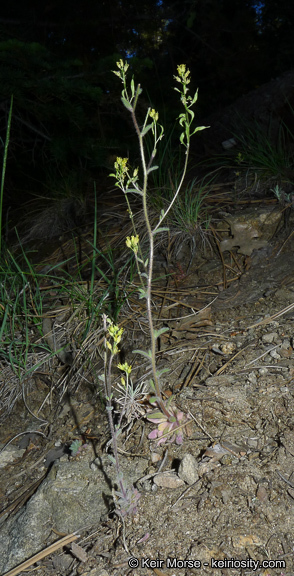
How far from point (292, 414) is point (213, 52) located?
17.4ft

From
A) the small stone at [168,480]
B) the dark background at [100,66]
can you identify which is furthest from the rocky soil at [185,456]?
the dark background at [100,66]

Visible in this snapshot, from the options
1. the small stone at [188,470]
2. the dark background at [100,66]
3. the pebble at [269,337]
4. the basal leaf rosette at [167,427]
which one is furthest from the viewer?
the dark background at [100,66]

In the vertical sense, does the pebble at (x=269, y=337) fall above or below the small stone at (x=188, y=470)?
above

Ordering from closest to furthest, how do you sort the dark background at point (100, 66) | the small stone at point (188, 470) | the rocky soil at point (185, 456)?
the rocky soil at point (185, 456) → the small stone at point (188, 470) → the dark background at point (100, 66)

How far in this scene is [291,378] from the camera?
71.1 inches

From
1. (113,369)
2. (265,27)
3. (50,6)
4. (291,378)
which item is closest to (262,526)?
(291,378)

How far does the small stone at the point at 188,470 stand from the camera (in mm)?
1554

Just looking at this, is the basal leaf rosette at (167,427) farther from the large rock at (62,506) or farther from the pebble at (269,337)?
the pebble at (269,337)

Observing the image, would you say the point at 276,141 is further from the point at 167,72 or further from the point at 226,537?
the point at 226,537

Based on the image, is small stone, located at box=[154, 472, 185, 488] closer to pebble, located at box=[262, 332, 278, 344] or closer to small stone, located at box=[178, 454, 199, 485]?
small stone, located at box=[178, 454, 199, 485]

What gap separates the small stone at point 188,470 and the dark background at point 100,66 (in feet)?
7.86

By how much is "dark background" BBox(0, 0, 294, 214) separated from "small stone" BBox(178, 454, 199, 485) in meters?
2.40

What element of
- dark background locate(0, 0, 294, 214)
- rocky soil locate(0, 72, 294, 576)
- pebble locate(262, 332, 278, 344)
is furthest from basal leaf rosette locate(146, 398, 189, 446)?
dark background locate(0, 0, 294, 214)

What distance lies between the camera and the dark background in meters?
3.00
